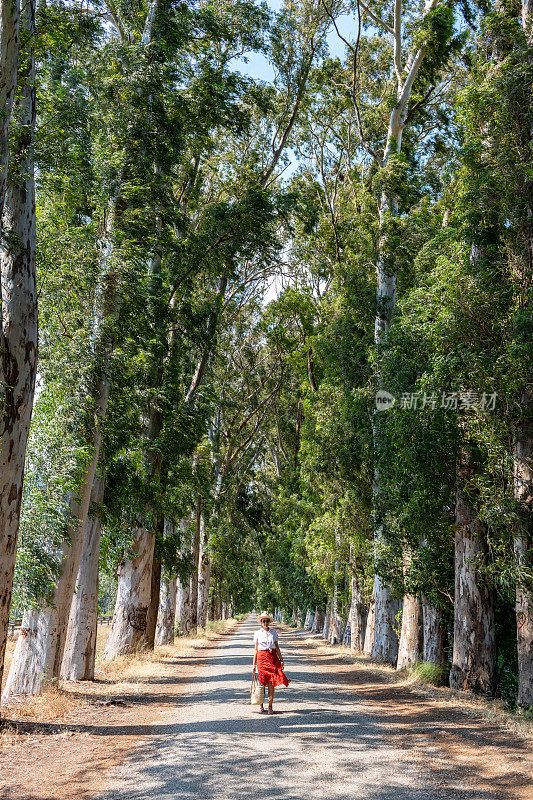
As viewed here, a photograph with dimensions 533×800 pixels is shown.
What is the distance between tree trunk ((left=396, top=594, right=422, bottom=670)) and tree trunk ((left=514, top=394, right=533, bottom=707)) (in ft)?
18.9

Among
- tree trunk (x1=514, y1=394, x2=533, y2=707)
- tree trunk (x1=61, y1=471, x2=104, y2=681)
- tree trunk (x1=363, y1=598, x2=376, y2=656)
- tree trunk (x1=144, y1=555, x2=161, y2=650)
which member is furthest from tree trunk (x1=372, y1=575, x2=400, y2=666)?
tree trunk (x1=61, y1=471, x2=104, y2=681)

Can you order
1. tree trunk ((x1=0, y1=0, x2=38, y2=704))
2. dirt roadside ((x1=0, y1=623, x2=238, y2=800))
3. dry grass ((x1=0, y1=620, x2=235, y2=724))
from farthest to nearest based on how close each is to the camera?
dry grass ((x1=0, y1=620, x2=235, y2=724)), tree trunk ((x1=0, y1=0, x2=38, y2=704)), dirt roadside ((x1=0, y1=623, x2=238, y2=800))

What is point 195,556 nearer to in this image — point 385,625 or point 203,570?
point 203,570

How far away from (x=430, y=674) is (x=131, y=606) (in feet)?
26.0

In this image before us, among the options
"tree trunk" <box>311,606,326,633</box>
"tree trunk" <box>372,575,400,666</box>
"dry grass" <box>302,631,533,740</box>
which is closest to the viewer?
"dry grass" <box>302,631,533,740</box>

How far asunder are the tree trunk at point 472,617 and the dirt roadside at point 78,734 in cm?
549

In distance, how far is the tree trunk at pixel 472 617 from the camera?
12.2 metres

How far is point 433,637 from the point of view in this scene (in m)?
14.8

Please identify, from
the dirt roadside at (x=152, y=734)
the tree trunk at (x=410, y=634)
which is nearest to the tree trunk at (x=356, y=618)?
the tree trunk at (x=410, y=634)

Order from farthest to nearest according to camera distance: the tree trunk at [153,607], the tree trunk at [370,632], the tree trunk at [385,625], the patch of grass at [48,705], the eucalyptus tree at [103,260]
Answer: the tree trunk at [370,632] → the tree trunk at [385,625] → the tree trunk at [153,607] → the eucalyptus tree at [103,260] → the patch of grass at [48,705]

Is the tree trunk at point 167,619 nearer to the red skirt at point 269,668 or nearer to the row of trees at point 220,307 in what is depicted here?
the row of trees at point 220,307

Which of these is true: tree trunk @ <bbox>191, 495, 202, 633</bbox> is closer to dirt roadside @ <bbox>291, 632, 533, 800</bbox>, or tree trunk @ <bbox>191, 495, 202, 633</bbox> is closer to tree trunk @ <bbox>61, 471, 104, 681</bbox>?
tree trunk @ <bbox>61, 471, 104, 681</bbox>

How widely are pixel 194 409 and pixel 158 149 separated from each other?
7.78 m

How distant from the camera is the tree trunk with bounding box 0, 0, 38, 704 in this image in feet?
24.6
